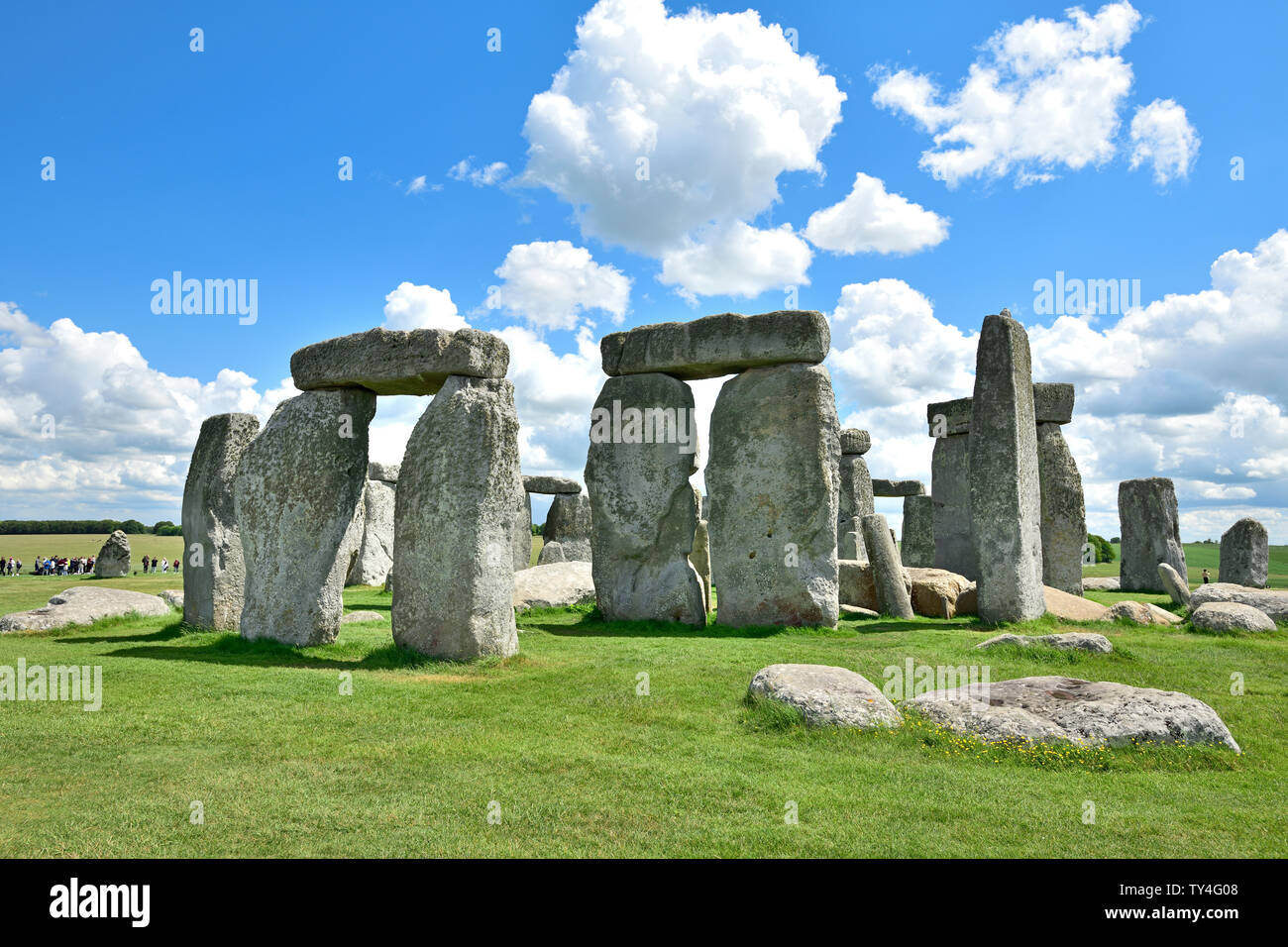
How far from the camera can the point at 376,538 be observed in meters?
25.9

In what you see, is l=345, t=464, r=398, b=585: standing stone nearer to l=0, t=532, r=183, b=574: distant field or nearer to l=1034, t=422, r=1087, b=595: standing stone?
l=1034, t=422, r=1087, b=595: standing stone

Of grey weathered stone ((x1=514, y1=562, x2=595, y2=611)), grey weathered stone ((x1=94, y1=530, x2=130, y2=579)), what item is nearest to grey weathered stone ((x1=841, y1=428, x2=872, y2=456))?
grey weathered stone ((x1=514, y1=562, x2=595, y2=611))

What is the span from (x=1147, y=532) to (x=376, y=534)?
2137cm

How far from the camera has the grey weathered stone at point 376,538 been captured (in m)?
24.7

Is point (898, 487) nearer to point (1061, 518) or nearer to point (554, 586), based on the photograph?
point (1061, 518)

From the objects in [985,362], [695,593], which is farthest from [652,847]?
[985,362]

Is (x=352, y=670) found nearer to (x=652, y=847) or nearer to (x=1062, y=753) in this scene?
(x=652, y=847)

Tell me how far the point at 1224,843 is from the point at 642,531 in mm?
10969

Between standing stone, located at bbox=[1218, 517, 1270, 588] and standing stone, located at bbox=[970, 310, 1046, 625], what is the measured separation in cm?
1120

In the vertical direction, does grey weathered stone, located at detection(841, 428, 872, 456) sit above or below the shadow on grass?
above

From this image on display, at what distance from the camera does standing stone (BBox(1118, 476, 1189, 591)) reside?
22719 millimetres

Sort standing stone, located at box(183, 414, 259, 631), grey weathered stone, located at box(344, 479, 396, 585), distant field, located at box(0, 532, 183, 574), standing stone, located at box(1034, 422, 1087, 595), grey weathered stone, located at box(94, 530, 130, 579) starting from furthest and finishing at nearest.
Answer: distant field, located at box(0, 532, 183, 574) < grey weathered stone, located at box(94, 530, 130, 579) < grey weathered stone, located at box(344, 479, 396, 585) < standing stone, located at box(1034, 422, 1087, 595) < standing stone, located at box(183, 414, 259, 631)

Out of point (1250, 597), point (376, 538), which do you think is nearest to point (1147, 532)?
point (1250, 597)
